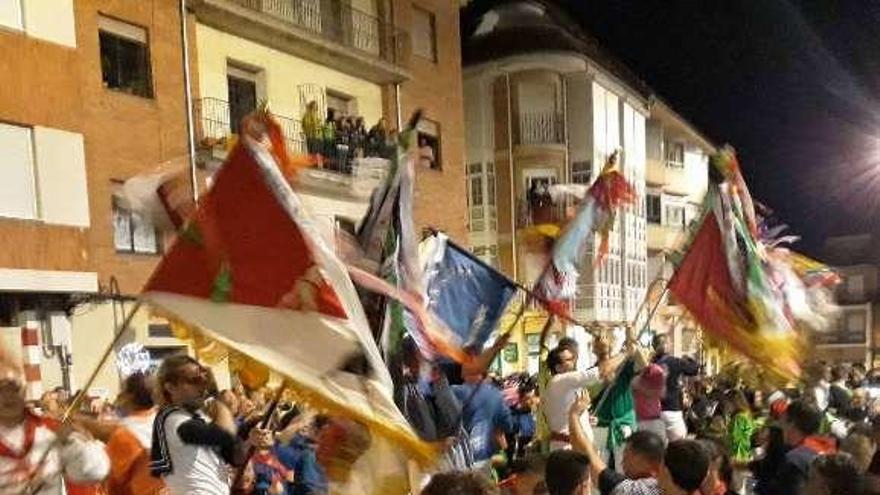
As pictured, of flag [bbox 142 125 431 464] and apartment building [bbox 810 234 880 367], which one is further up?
flag [bbox 142 125 431 464]

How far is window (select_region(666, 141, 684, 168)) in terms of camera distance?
42281 mm

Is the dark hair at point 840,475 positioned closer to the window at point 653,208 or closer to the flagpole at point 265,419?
the flagpole at point 265,419

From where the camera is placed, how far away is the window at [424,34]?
2494 centimetres

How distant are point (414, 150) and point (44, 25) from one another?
11.8 meters

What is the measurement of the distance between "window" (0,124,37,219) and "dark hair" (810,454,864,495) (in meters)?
12.9

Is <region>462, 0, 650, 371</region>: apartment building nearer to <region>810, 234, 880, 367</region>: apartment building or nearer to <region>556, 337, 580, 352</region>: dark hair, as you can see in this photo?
<region>556, 337, 580, 352</region>: dark hair

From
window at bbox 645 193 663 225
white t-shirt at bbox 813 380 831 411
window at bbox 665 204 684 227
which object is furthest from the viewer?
window at bbox 665 204 684 227

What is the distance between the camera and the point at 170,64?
56.9 ft

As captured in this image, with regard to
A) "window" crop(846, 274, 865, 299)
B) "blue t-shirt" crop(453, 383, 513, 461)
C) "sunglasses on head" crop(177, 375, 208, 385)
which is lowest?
"window" crop(846, 274, 865, 299)

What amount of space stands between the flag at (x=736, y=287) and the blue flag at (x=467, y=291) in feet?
4.55

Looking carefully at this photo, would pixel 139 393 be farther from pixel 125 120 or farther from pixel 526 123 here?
pixel 526 123

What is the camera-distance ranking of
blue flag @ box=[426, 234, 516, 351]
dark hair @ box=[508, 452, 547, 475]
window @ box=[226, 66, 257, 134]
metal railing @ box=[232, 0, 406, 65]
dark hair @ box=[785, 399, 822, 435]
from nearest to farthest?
dark hair @ box=[508, 452, 547, 475] → dark hair @ box=[785, 399, 822, 435] → blue flag @ box=[426, 234, 516, 351] → window @ box=[226, 66, 257, 134] → metal railing @ box=[232, 0, 406, 65]

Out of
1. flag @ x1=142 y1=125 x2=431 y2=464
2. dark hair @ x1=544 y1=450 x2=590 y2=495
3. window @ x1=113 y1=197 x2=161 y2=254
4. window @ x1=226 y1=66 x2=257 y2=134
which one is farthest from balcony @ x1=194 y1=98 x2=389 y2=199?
dark hair @ x1=544 y1=450 x2=590 y2=495

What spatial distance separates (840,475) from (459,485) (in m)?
2.28
